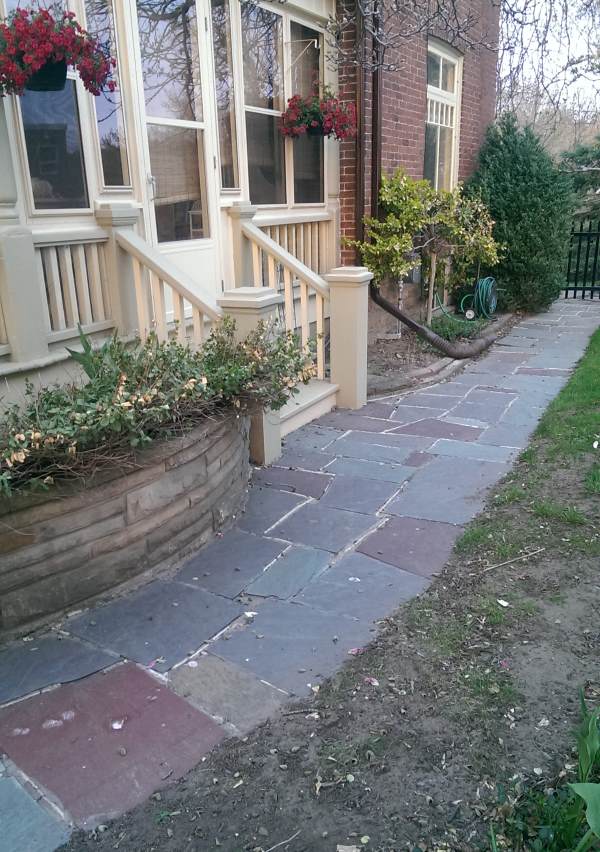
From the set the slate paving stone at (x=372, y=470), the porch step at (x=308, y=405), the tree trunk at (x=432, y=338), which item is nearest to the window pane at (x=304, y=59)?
the tree trunk at (x=432, y=338)

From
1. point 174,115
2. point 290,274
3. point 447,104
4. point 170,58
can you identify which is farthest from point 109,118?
point 447,104

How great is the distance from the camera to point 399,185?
24.3 ft

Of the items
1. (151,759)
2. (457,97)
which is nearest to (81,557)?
(151,759)

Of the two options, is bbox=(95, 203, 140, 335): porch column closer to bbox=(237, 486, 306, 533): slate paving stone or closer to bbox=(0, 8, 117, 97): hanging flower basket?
bbox=(0, 8, 117, 97): hanging flower basket

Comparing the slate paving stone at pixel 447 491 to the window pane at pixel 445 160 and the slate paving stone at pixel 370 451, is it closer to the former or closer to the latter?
the slate paving stone at pixel 370 451

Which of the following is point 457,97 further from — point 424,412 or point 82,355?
point 82,355

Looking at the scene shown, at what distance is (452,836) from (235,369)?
2277 millimetres

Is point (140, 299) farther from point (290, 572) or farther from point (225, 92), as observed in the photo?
point (225, 92)

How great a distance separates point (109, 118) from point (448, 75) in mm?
6612

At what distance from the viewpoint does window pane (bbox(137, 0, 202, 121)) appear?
15.3 ft

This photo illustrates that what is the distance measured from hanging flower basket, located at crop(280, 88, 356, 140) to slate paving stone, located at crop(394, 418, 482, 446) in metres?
2.91

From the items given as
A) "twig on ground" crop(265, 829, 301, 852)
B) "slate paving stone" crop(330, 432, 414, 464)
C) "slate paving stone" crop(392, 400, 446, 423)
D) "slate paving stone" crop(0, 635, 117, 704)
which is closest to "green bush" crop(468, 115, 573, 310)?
"slate paving stone" crop(392, 400, 446, 423)

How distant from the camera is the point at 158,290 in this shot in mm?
4238

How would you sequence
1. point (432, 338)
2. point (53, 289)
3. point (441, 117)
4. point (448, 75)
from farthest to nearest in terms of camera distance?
point (448, 75), point (441, 117), point (432, 338), point (53, 289)
